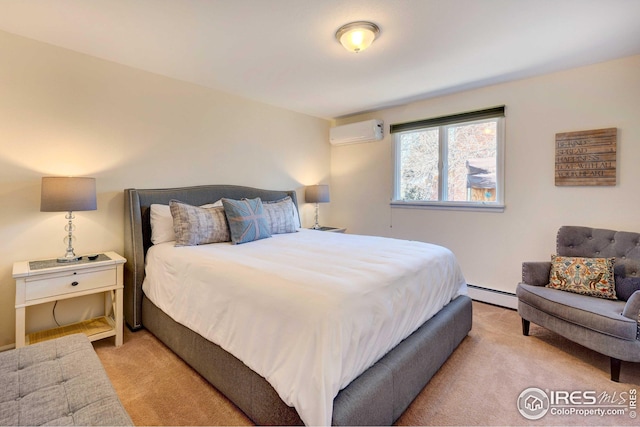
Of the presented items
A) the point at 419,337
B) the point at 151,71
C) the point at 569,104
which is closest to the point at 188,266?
the point at 419,337

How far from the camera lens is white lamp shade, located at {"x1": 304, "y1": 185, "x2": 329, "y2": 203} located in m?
4.29

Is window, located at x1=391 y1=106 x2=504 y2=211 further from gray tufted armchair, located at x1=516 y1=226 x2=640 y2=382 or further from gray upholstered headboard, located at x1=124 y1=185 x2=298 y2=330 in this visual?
gray upholstered headboard, located at x1=124 y1=185 x2=298 y2=330

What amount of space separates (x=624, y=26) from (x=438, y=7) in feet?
4.58

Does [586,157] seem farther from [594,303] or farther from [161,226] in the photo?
[161,226]

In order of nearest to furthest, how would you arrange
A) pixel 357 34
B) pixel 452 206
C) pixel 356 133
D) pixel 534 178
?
pixel 357 34 → pixel 534 178 → pixel 452 206 → pixel 356 133

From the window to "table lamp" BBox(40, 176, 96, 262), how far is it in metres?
3.34

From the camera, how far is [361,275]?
167 centimetres

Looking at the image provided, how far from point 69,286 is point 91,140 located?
124cm

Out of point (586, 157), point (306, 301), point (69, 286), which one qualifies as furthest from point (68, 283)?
point (586, 157)

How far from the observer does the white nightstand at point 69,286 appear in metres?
2.04

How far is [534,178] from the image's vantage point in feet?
10.2

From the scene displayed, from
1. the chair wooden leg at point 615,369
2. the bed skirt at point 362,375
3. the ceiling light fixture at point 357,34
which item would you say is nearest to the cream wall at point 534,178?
the chair wooden leg at point 615,369

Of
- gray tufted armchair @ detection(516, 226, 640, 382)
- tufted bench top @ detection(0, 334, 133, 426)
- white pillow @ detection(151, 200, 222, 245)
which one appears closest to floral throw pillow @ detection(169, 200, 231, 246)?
white pillow @ detection(151, 200, 222, 245)

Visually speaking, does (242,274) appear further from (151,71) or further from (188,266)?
(151,71)
